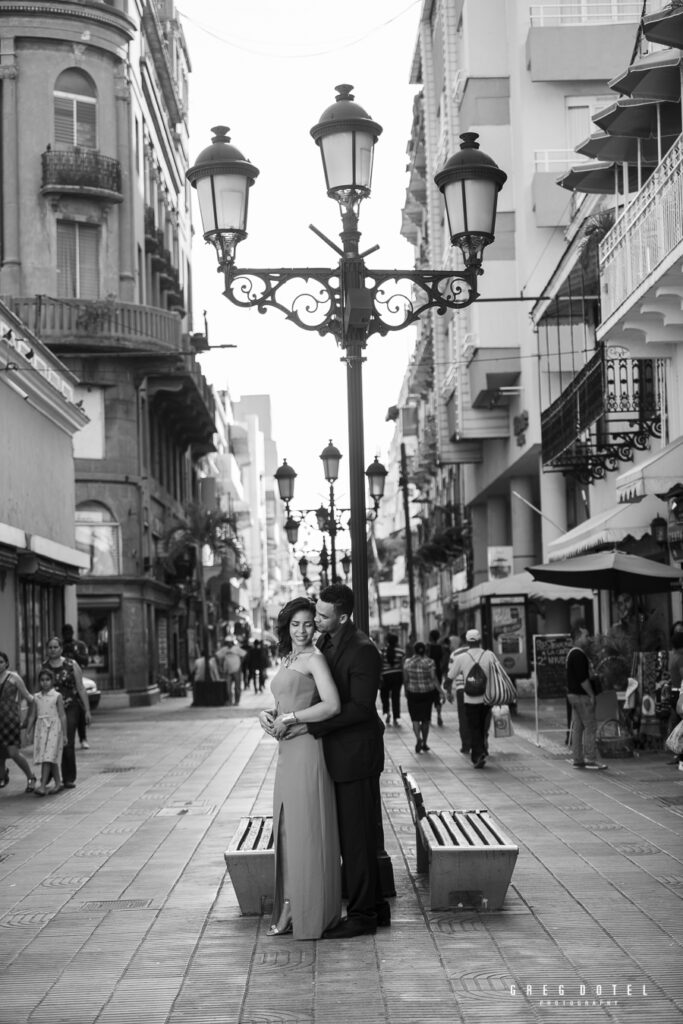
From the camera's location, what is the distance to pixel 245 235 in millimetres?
11219

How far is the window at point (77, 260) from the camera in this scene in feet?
137

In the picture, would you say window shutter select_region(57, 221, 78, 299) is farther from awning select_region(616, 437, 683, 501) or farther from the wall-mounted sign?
awning select_region(616, 437, 683, 501)

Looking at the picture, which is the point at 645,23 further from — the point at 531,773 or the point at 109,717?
the point at 109,717

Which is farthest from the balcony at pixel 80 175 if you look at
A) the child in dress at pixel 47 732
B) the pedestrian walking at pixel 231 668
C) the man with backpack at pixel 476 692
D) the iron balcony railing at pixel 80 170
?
the child in dress at pixel 47 732

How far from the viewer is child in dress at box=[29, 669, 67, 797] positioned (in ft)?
55.4

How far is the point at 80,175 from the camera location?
41.5 m

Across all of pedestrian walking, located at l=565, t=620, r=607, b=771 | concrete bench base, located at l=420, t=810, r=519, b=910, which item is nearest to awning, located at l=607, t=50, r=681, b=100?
pedestrian walking, located at l=565, t=620, r=607, b=771

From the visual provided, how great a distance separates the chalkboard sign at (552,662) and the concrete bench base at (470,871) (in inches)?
725

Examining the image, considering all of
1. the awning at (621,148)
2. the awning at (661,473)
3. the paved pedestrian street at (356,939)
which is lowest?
the paved pedestrian street at (356,939)

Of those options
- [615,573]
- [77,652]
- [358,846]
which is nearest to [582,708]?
[615,573]

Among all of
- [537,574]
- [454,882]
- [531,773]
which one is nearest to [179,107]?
[537,574]

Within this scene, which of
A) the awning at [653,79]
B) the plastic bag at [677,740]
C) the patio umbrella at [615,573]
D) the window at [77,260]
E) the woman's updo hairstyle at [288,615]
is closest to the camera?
the woman's updo hairstyle at [288,615]

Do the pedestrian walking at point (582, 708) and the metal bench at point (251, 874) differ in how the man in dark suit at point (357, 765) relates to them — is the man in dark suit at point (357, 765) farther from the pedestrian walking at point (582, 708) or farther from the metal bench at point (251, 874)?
the pedestrian walking at point (582, 708)

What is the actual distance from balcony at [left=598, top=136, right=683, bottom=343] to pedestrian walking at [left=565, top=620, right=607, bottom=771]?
4.34 m
